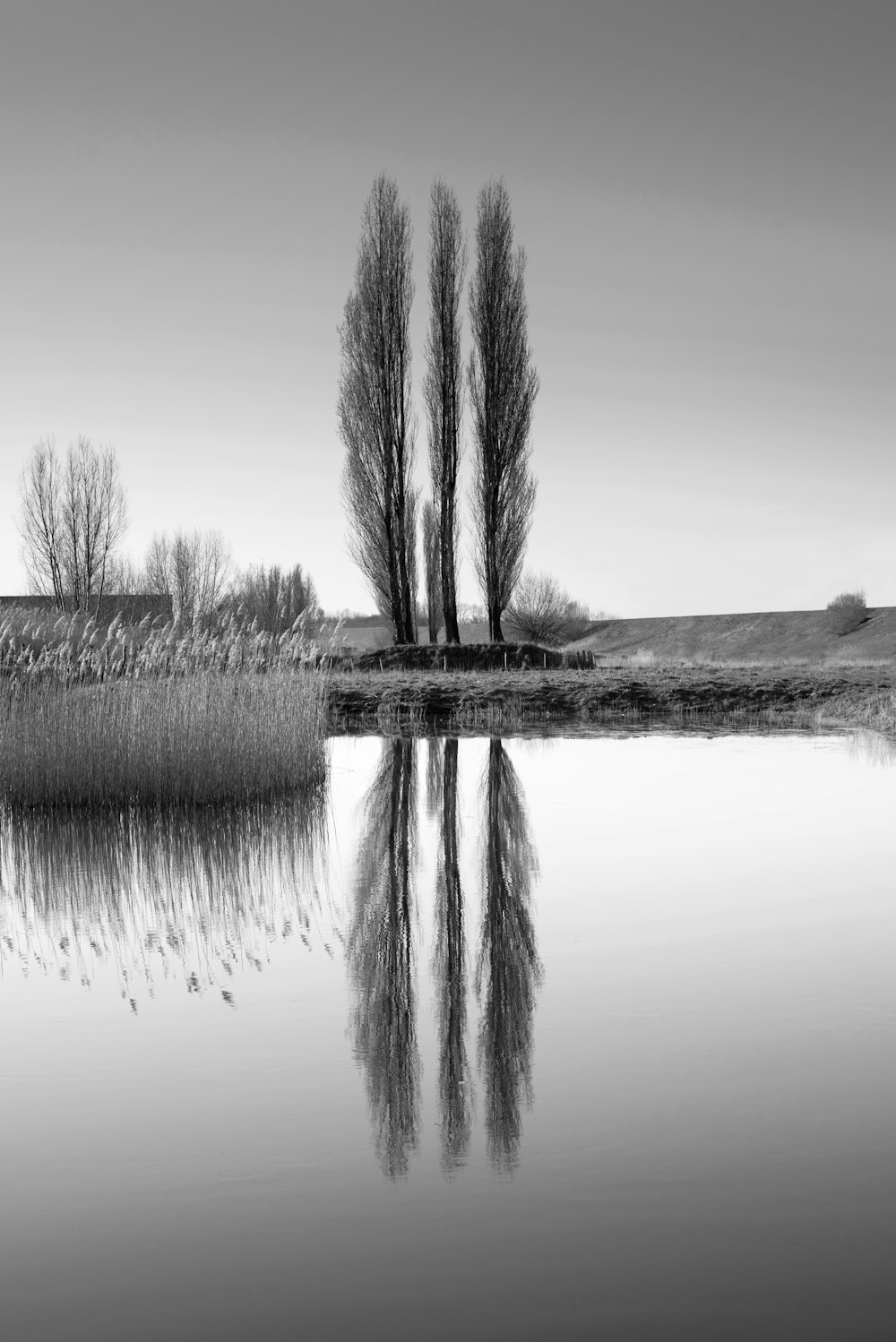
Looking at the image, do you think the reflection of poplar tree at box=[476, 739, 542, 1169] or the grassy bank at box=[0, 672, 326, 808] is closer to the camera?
the reflection of poplar tree at box=[476, 739, 542, 1169]

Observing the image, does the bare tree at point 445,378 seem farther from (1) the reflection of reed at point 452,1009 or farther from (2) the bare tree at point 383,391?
(1) the reflection of reed at point 452,1009

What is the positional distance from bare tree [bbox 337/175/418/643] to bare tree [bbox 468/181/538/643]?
1507 millimetres

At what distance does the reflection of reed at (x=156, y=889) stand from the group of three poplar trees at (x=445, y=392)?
16340 millimetres

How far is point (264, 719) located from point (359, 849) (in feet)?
9.04

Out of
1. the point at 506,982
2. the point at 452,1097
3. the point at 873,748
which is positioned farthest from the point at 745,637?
the point at 452,1097

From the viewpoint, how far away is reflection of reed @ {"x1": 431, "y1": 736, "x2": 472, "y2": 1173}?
2533 millimetres

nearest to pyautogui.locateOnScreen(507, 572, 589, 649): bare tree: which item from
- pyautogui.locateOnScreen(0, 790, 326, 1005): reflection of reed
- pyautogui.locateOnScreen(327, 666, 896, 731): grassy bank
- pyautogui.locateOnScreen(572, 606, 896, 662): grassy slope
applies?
pyautogui.locateOnScreen(572, 606, 896, 662): grassy slope

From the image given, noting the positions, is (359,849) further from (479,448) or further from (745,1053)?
(479,448)

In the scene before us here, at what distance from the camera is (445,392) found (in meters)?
24.1

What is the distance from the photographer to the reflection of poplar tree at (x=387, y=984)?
259cm

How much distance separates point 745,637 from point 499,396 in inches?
789

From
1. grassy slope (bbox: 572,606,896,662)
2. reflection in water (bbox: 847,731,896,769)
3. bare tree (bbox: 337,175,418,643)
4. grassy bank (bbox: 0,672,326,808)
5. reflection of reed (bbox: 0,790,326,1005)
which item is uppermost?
bare tree (bbox: 337,175,418,643)

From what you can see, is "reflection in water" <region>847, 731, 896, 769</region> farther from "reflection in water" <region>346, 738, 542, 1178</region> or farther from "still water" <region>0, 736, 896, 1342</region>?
"still water" <region>0, 736, 896, 1342</region>

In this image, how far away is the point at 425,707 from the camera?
54.3ft
